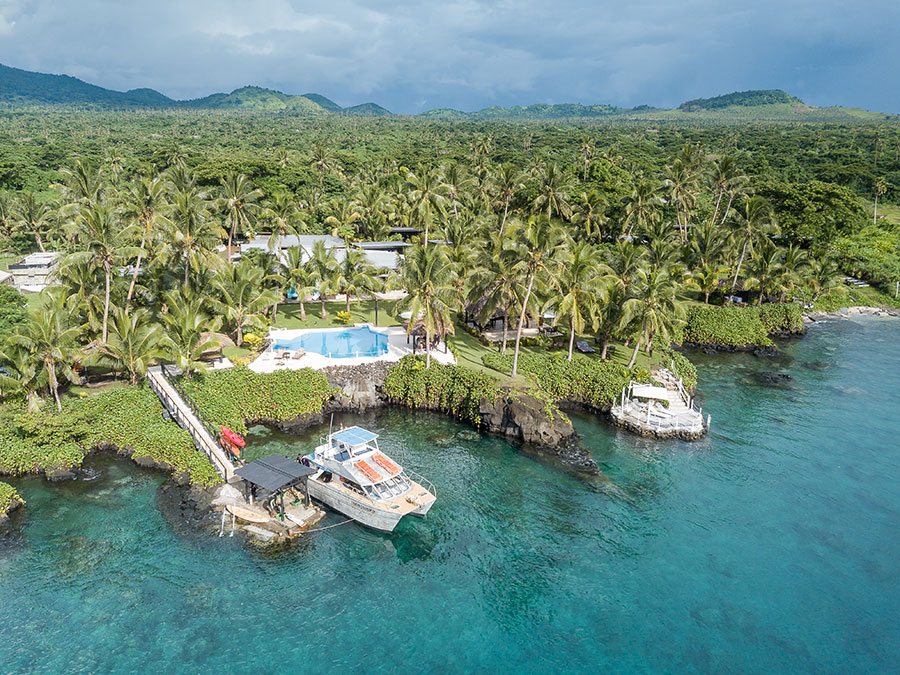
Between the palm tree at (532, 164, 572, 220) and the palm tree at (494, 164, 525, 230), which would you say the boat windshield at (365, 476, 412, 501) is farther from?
the palm tree at (532, 164, 572, 220)

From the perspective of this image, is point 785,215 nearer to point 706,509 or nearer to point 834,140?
point 706,509

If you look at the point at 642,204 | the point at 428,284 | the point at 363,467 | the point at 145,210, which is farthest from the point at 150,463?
the point at 642,204

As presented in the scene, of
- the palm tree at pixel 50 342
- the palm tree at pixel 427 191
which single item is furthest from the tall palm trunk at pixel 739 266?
the palm tree at pixel 50 342

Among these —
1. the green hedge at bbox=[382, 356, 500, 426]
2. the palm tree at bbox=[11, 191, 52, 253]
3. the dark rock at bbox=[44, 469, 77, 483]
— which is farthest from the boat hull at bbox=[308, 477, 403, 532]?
the palm tree at bbox=[11, 191, 52, 253]

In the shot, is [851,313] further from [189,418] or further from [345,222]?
[189,418]

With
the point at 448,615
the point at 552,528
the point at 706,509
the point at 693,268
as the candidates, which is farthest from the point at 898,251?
the point at 448,615

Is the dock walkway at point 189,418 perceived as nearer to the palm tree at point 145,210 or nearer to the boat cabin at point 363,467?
the boat cabin at point 363,467
